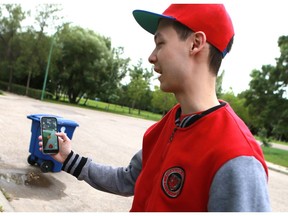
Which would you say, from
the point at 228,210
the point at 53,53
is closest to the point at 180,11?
the point at 228,210

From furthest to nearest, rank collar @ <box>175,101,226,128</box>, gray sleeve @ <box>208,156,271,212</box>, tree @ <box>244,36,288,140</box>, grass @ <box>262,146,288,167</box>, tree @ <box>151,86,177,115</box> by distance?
tree @ <box>151,86,177,115</box> → tree @ <box>244,36,288,140</box> → grass @ <box>262,146,288,167</box> → collar @ <box>175,101,226,128</box> → gray sleeve @ <box>208,156,271,212</box>

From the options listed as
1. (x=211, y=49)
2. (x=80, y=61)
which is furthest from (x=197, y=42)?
(x=80, y=61)

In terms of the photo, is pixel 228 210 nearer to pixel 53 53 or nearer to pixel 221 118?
pixel 221 118

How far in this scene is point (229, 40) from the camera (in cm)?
135

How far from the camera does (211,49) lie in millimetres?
1330

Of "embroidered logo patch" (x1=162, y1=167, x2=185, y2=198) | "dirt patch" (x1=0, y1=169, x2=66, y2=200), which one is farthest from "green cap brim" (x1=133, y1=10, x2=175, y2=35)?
"dirt patch" (x1=0, y1=169, x2=66, y2=200)

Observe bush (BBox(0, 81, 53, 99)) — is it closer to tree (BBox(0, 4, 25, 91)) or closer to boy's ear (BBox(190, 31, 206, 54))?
tree (BBox(0, 4, 25, 91))

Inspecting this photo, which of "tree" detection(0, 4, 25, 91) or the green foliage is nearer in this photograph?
"tree" detection(0, 4, 25, 91)

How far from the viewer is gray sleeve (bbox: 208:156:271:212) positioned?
1.03 meters

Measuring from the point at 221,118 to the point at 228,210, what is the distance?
0.34 m

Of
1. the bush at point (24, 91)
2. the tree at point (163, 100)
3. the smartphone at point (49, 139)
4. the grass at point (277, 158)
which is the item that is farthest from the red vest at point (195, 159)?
the tree at point (163, 100)

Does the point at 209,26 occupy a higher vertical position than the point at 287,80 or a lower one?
lower

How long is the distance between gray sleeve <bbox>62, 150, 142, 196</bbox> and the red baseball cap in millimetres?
766

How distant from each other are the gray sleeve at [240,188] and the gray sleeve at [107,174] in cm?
74
